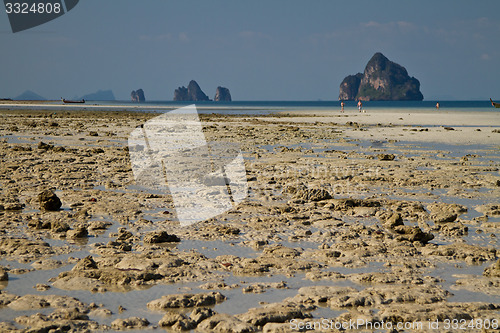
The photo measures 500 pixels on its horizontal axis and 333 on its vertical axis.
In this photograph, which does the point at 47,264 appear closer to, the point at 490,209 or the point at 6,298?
the point at 6,298

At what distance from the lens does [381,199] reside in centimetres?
911

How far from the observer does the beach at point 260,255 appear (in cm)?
430

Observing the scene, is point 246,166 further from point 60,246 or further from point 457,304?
point 457,304

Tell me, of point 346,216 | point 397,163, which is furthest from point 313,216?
point 397,163

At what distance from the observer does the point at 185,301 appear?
453 cm

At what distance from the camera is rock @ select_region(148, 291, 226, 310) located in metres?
4.49

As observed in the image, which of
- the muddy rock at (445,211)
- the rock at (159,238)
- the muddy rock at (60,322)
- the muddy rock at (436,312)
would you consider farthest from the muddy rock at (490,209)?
the muddy rock at (60,322)

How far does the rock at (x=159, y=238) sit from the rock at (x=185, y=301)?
1.86m

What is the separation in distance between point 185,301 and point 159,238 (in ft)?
6.62

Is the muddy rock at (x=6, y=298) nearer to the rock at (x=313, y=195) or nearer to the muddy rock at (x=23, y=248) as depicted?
the muddy rock at (x=23, y=248)

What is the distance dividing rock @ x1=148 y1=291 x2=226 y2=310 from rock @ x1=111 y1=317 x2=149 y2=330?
1.01 ft

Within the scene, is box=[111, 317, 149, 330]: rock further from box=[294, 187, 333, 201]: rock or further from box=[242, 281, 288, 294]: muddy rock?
box=[294, 187, 333, 201]: rock

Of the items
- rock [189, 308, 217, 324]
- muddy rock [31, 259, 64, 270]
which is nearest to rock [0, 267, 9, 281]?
muddy rock [31, 259, 64, 270]

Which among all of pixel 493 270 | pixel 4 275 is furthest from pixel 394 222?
pixel 4 275
